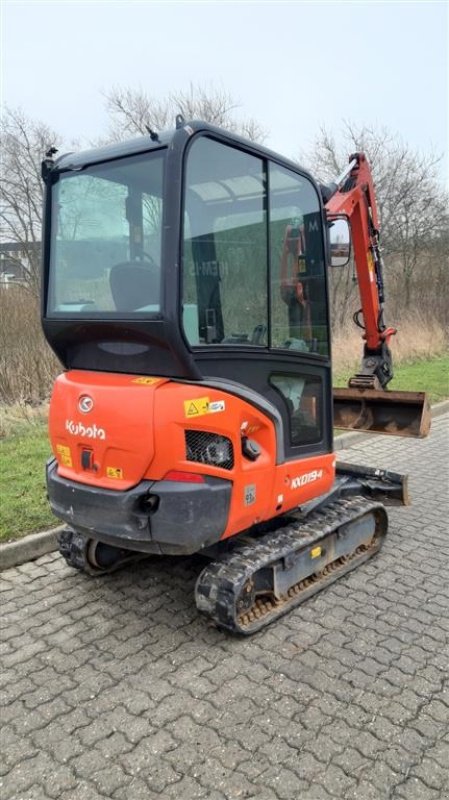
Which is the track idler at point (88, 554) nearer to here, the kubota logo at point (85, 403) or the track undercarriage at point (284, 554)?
the track undercarriage at point (284, 554)

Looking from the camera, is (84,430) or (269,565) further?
(269,565)

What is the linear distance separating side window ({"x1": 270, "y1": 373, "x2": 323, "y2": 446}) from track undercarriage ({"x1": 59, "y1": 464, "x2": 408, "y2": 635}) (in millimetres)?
565

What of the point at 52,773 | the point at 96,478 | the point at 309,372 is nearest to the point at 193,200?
the point at 309,372

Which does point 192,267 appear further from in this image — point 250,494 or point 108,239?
point 250,494

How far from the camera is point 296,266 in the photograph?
3494 millimetres

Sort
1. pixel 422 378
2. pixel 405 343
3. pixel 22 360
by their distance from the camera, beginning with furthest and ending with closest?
pixel 405 343
pixel 422 378
pixel 22 360

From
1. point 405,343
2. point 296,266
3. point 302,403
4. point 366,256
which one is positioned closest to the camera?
point 296,266

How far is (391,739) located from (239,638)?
94 centimetres

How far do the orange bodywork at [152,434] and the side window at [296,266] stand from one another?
0.61m

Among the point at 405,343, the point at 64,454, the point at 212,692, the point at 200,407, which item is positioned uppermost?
the point at 405,343

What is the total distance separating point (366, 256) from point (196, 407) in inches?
98.6

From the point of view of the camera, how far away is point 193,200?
9.57 feet

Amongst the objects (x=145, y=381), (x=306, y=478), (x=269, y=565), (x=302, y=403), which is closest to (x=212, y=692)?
(x=269, y=565)

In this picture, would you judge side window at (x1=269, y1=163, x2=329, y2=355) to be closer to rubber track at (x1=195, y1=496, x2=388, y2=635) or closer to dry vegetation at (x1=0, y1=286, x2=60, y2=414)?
rubber track at (x1=195, y1=496, x2=388, y2=635)
